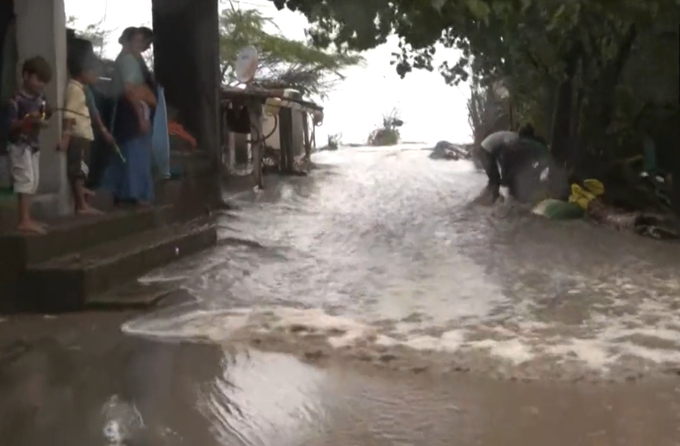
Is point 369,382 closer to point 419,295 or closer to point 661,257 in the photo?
point 419,295

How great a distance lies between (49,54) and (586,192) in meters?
6.54

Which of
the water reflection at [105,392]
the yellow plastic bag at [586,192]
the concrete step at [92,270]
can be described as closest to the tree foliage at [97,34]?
the concrete step at [92,270]

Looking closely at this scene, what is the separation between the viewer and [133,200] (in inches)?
282

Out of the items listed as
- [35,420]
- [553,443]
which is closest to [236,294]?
[35,420]

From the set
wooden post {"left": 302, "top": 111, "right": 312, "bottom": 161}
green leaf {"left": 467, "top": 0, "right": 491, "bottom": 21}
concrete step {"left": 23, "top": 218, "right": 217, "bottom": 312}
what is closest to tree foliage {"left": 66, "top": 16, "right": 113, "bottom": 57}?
concrete step {"left": 23, "top": 218, "right": 217, "bottom": 312}

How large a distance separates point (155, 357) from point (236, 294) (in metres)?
1.59

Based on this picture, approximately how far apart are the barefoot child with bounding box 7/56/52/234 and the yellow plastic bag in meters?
6.63

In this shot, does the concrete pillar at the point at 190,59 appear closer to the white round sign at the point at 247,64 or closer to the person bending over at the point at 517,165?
the white round sign at the point at 247,64

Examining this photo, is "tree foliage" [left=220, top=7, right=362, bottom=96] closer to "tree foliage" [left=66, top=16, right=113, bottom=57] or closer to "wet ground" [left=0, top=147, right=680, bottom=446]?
"tree foliage" [left=66, top=16, right=113, bottom=57]

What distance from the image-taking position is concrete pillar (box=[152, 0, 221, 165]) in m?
10.1

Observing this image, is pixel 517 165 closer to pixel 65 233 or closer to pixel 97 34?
pixel 97 34

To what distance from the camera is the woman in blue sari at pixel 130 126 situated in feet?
22.5

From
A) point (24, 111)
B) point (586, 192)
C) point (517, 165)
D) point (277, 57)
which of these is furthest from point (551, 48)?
point (277, 57)

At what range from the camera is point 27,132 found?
5.18 m
